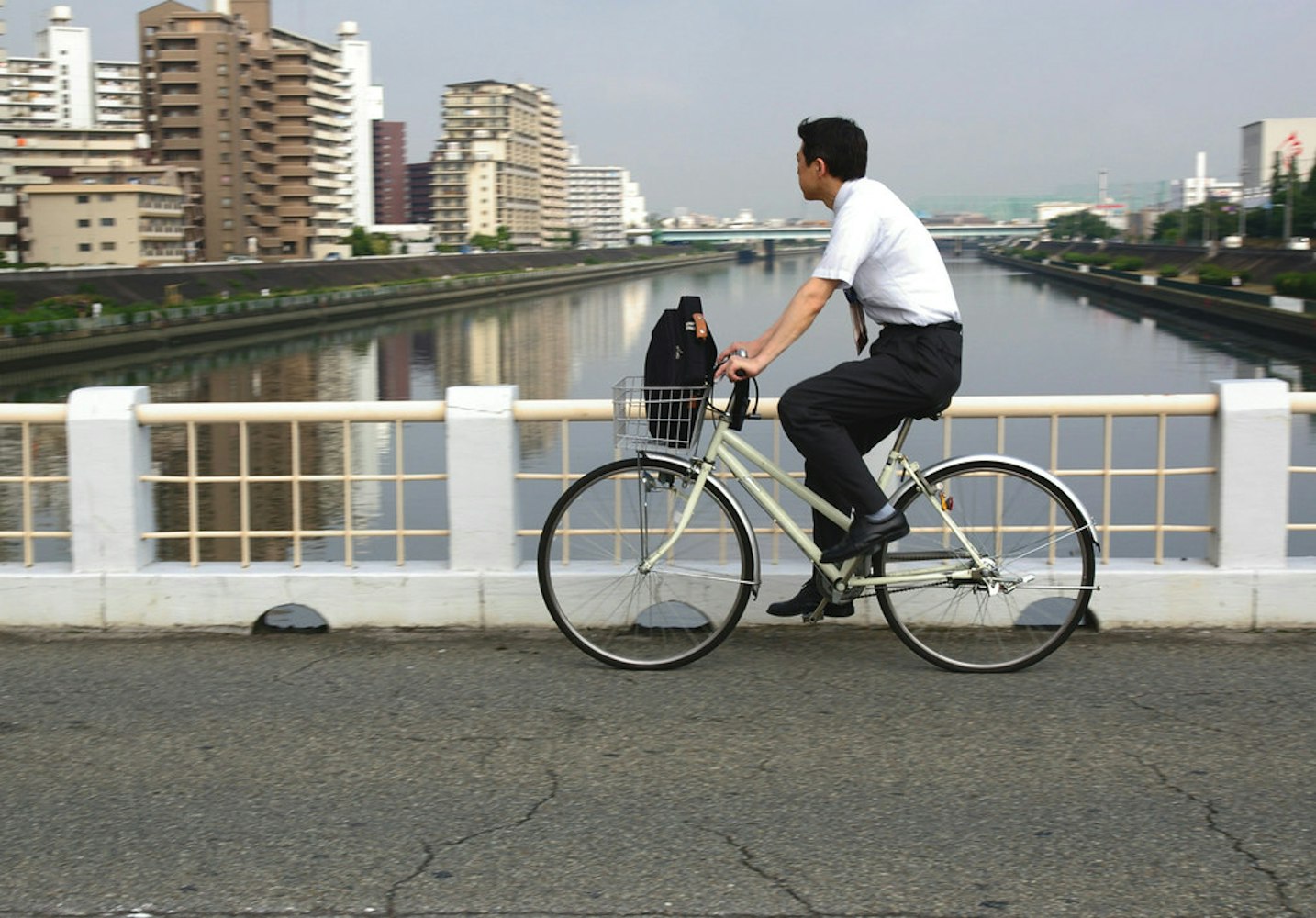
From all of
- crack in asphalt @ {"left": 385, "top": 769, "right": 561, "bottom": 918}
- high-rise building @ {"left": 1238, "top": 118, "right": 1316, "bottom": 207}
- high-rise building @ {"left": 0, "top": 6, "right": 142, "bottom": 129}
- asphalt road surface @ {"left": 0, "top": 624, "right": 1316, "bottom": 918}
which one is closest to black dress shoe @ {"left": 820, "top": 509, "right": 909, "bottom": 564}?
asphalt road surface @ {"left": 0, "top": 624, "right": 1316, "bottom": 918}

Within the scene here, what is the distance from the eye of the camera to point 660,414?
405 cm

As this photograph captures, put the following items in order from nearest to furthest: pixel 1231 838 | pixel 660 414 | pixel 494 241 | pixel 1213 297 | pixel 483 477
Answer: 1. pixel 1231 838
2. pixel 660 414
3. pixel 483 477
4. pixel 1213 297
5. pixel 494 241

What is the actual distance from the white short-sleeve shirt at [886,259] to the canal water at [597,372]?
1.97 m

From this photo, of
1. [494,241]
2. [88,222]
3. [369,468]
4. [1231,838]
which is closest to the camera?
[1231,838]

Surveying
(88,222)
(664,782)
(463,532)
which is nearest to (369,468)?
(463,532)

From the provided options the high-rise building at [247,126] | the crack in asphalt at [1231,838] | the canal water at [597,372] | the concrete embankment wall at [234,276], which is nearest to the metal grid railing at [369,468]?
the canal water at [597,372]

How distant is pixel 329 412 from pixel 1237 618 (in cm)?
306

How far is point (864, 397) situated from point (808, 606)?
66 centimetres

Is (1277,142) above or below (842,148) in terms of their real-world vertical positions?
above

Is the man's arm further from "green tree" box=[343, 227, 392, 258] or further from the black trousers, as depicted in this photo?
"green tree" box=[343, 227, 392, 258]

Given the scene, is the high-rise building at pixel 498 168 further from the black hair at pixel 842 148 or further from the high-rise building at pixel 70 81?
the black hair at pixel 842 148

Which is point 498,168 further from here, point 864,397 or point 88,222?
point 864,397

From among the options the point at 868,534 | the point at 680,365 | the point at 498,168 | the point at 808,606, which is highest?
the point at 498,168

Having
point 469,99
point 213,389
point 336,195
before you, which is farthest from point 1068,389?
point 469,99
